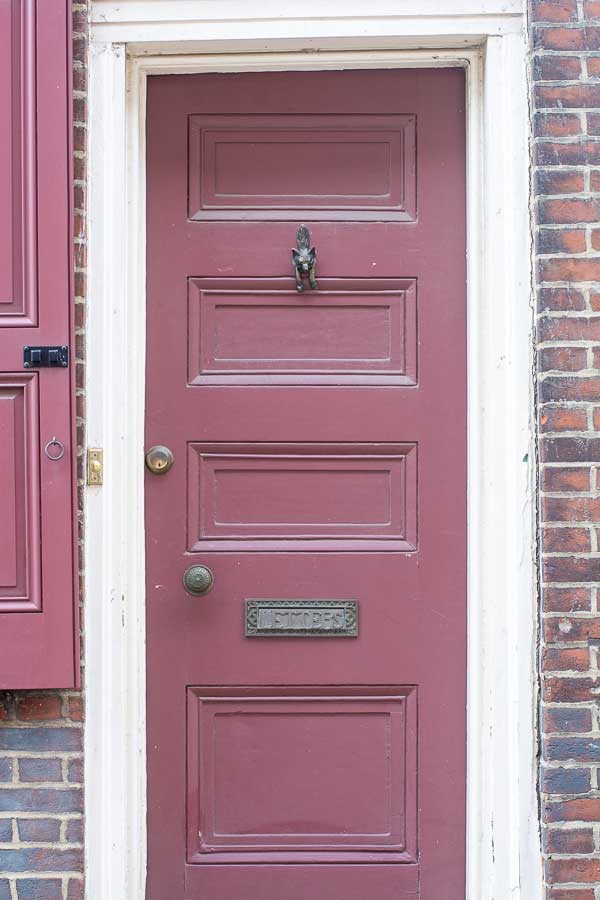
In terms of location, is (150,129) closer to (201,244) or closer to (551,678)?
(201,244)

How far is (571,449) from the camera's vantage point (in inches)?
107

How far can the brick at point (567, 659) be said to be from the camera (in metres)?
2.70

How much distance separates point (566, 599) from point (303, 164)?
1.54m

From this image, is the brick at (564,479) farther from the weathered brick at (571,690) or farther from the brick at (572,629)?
the weathered brick at (571,690)

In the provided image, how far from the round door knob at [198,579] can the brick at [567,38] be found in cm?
182

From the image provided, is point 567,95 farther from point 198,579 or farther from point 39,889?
point 39,889

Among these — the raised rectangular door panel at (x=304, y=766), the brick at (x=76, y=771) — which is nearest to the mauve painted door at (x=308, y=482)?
the raised rectangular door panel at (x=304, y=766)

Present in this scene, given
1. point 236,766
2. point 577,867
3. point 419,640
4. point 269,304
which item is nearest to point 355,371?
point 269,304

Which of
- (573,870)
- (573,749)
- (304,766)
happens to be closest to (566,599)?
(573,749)

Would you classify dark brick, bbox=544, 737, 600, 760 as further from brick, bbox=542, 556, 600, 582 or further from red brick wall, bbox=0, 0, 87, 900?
red brick wall, bbox=0, 0, 87, 900

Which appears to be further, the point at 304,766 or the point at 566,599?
the point at 304,766

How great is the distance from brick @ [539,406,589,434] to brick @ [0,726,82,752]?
Answer: 1567 millimetres

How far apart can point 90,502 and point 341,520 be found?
76 cm

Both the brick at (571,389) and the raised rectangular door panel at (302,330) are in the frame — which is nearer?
the brick at (571,389)
